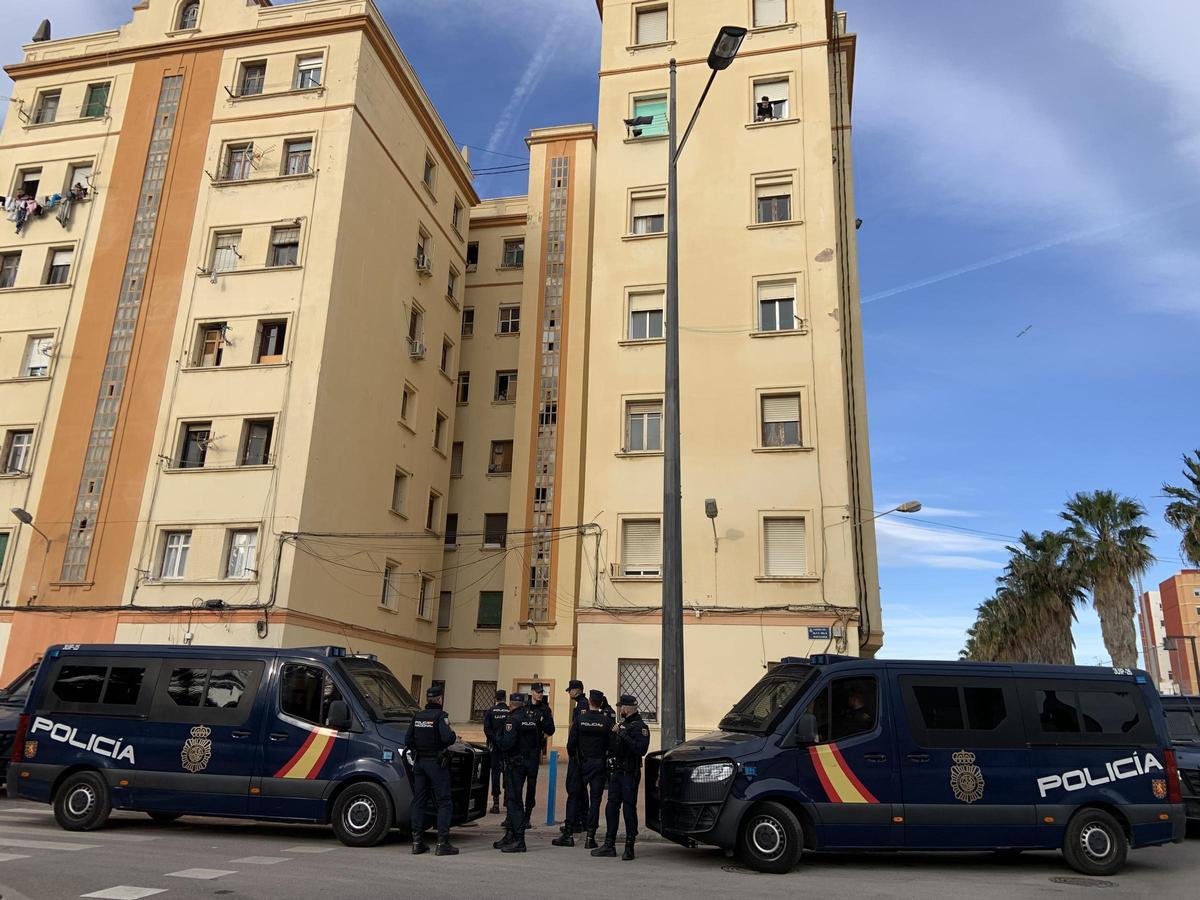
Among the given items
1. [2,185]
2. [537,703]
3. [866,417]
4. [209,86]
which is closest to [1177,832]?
[537,703]

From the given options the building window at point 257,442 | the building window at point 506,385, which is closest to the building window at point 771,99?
the building window at point 506,385

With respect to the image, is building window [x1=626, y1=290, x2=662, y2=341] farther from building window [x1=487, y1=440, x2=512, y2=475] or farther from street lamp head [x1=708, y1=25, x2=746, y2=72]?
street lamp head [x1=708, y1=25, x2=746, y2=72]

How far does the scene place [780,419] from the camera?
→ 78.6ft

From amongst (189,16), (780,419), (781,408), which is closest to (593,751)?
(780,419)

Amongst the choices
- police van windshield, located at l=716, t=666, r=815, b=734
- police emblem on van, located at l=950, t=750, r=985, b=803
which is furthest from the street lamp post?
police emblem on van, located at l=950, t=750, r=985, b=803

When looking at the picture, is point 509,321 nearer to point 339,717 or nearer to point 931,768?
point 339,717

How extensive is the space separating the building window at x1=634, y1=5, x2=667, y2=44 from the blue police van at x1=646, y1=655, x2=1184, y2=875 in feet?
80.3

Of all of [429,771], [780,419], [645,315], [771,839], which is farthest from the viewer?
[645,315]

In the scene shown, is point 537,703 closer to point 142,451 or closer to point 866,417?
point 142,451

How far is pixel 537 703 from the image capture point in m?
11.3

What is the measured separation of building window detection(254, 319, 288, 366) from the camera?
81.9 feet

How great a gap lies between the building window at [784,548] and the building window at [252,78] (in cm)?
2116

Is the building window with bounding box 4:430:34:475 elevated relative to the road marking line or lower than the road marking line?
elevated

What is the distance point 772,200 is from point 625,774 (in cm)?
2033
